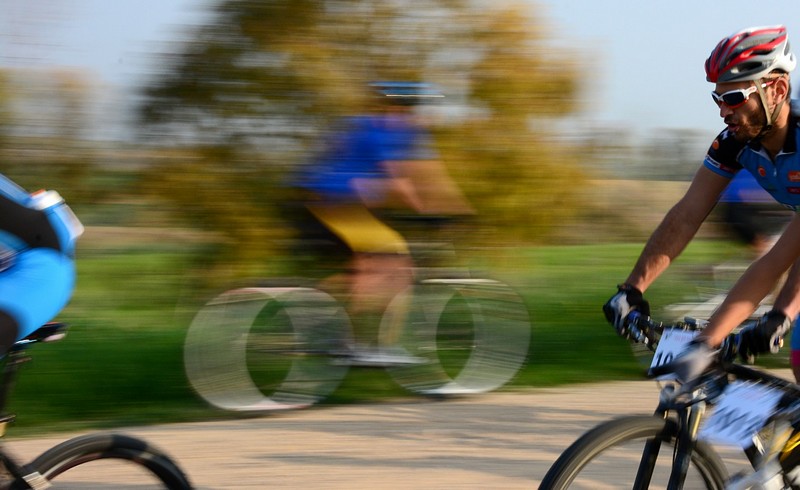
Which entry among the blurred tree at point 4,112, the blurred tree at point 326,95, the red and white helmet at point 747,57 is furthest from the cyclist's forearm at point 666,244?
the blurred tree at point 4,112

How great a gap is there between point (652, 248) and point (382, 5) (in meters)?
5.37

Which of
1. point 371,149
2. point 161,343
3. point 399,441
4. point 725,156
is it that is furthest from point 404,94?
point 725,156

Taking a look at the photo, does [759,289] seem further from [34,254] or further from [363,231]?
[363,231]

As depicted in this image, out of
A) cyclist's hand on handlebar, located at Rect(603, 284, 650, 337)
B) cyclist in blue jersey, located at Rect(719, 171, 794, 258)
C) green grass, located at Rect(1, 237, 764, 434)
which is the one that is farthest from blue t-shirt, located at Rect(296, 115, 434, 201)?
cyclist's hand on handlebar, located at Rect(603, 284, 650, 337)

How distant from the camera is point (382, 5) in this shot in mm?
8242

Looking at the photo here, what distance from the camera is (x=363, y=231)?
6.57 metres

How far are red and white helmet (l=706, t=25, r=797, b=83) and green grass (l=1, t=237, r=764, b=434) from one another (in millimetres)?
3878

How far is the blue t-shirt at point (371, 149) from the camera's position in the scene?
21.3 feet

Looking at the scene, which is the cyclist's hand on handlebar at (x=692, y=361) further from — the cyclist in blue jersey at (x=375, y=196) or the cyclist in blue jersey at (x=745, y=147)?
the cyclist in blue jersey at (x=375, y=196)

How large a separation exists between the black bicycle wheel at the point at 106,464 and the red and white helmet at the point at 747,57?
1.99 meters

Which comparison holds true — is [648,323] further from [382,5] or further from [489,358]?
[382,5]

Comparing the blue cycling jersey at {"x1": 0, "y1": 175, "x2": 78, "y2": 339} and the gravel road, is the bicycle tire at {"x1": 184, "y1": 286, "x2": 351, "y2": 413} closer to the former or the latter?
the gravel road

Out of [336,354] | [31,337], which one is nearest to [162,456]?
[31,337]

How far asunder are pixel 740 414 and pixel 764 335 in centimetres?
22
